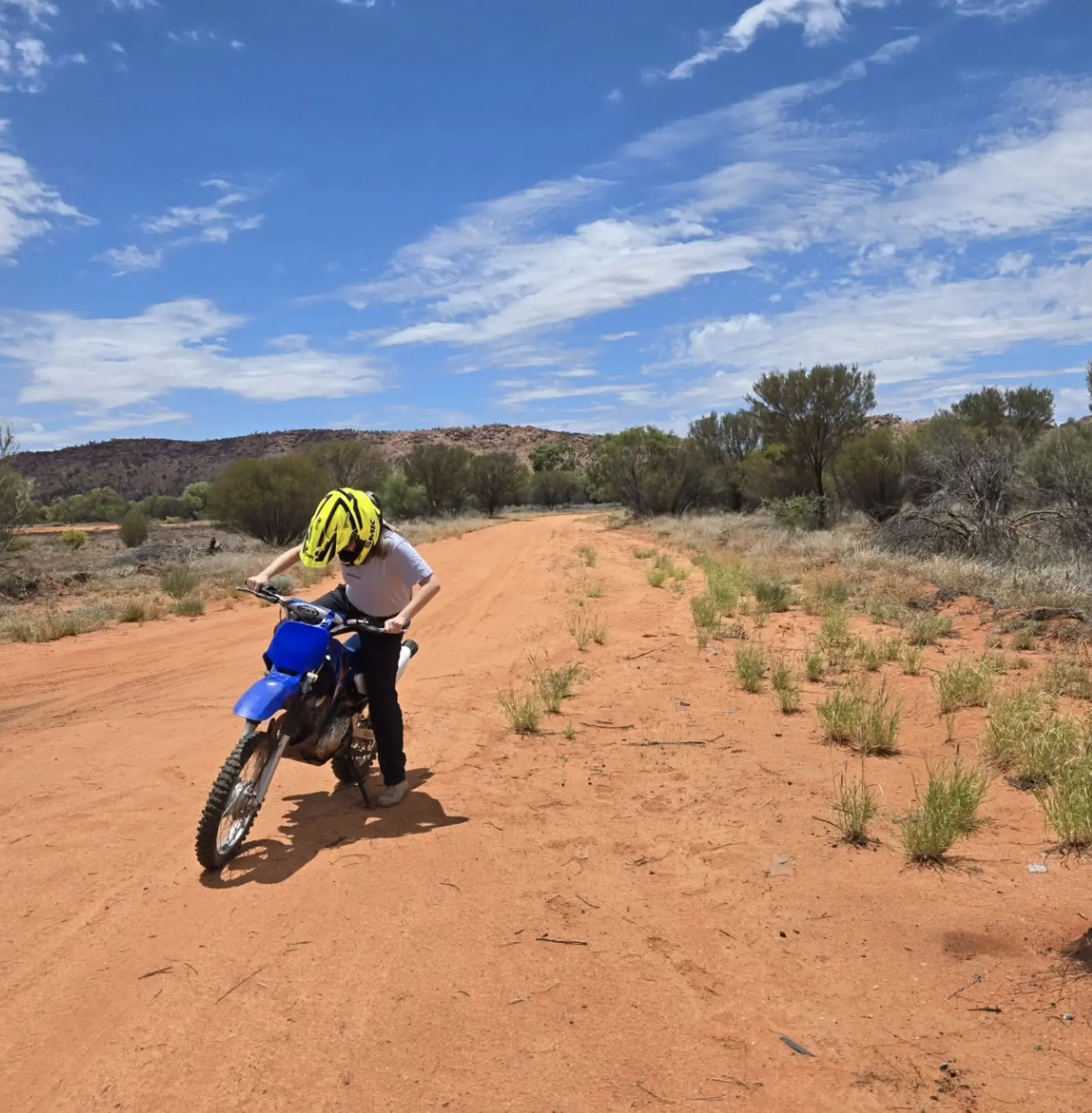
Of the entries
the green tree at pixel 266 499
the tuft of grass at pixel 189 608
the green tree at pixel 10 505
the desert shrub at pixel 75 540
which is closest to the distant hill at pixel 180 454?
the desert shrub at pixel 75 540

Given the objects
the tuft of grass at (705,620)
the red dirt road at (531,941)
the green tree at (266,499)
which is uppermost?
the green tree at (266,499)

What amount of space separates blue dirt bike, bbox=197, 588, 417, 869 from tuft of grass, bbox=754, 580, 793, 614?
7.88 meters

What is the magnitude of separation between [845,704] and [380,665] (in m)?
3.33

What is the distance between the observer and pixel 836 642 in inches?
351

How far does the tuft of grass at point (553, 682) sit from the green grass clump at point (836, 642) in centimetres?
252

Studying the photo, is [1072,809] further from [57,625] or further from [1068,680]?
[57,625]

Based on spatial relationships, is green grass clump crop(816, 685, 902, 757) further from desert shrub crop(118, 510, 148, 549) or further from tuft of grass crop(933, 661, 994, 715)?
desert shrub crop(118, 510, 148, 549)

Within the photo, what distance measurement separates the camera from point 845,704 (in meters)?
5.99

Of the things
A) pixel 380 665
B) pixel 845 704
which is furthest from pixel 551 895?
pixel 845 704

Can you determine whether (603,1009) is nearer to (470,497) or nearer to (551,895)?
(551,895)

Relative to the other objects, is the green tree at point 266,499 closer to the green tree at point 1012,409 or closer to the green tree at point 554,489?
the green tree at point 1012,409

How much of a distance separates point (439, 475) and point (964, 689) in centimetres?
4858

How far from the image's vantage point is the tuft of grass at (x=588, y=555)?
18.6 metres

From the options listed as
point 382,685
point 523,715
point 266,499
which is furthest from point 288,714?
point 266,499
